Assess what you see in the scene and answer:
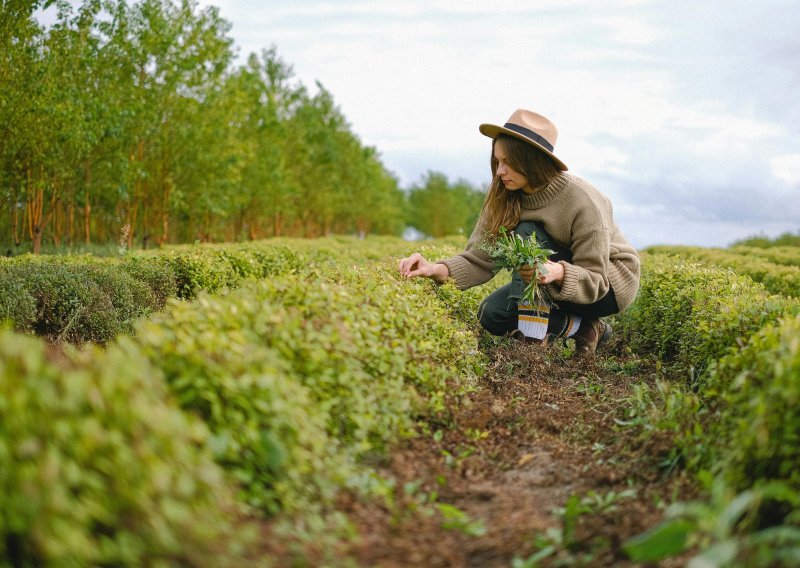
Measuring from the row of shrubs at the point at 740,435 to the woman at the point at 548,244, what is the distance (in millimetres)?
765

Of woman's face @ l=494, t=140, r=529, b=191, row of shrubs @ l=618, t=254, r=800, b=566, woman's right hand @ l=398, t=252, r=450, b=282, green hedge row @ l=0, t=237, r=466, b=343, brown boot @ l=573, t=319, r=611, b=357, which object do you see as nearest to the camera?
row of shrubs @ l=618, t=254, r=800, b=566

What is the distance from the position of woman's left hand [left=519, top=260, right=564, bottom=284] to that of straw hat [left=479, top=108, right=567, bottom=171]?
32.0 inches

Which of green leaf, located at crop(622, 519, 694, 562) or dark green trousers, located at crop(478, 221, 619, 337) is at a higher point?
dark green trousers, located at crop(478, 221, 619, 337)

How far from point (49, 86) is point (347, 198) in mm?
29624

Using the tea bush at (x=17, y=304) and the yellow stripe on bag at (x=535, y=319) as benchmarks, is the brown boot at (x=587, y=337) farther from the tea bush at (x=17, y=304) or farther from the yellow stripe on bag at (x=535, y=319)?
the tea bush at (x=17, y=304)

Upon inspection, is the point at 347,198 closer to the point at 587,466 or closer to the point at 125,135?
the point at 125,135

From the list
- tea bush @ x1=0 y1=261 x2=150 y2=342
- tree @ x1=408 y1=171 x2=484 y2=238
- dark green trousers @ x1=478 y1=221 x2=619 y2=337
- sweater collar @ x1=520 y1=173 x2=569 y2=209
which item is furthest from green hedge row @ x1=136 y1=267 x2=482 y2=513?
tree @ x1=408 y1=171 x2=484 y2=238

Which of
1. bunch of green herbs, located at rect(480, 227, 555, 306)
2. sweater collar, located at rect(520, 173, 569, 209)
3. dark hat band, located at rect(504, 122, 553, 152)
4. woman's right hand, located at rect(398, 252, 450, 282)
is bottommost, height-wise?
woman's right hand, located at rect(398, 252, 450, 282)

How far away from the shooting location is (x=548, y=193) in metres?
5.12

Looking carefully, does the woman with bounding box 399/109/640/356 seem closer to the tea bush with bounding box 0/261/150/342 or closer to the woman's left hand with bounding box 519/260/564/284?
the woman's left hand with bounding box 519/260/564/284

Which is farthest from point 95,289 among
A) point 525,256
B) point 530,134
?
point 530,134

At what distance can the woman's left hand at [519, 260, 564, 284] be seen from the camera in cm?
467

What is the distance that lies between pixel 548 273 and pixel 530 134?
1016 millimetres

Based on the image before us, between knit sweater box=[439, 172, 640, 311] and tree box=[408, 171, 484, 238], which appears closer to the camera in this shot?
knit sweater box=[439, 172, 640, 311]
